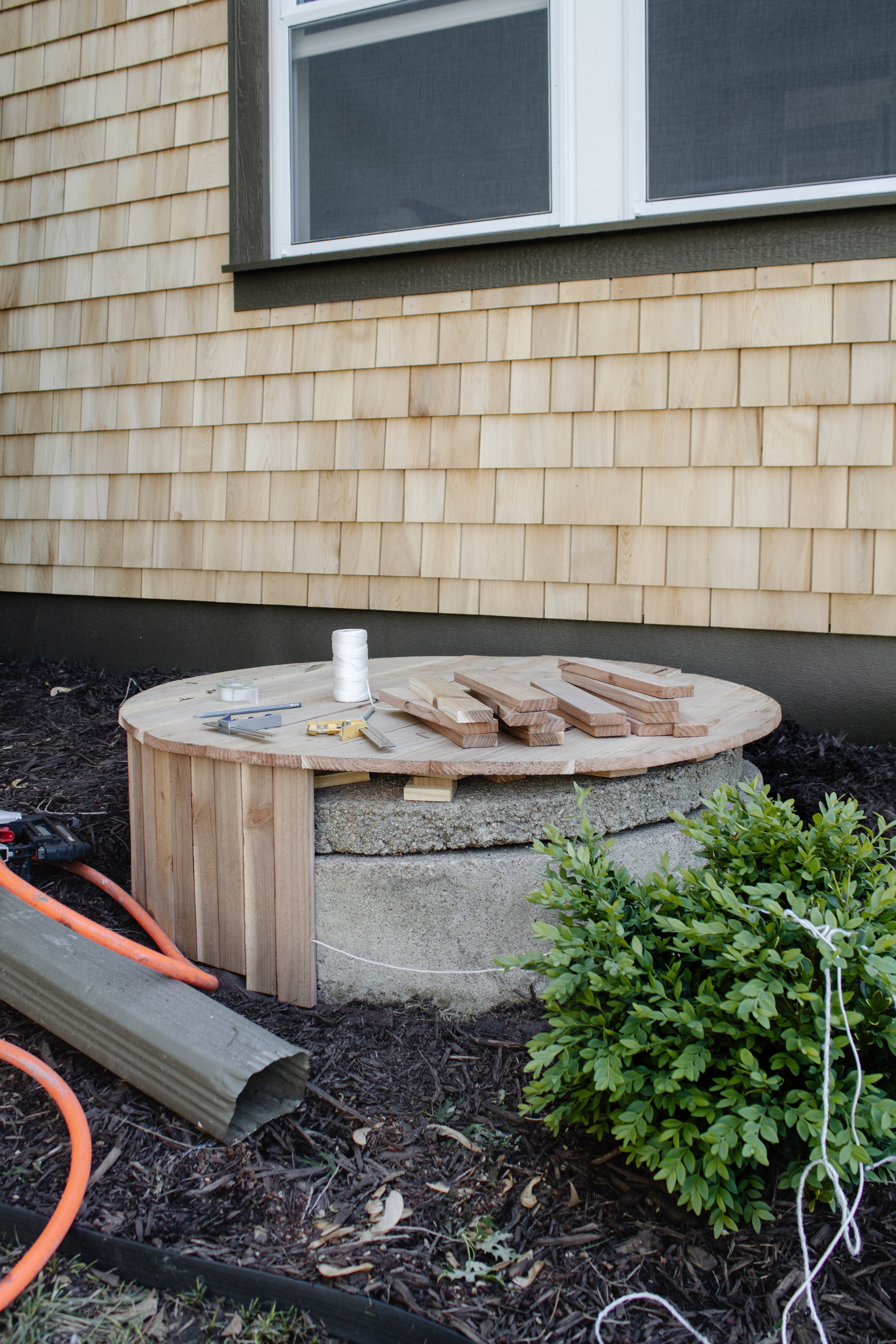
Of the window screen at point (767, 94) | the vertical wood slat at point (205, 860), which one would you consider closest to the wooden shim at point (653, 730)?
the vertical wood slat at point (205, 860)

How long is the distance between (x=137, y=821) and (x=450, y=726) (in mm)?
925

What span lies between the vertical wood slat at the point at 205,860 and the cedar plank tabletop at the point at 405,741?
0.21ft

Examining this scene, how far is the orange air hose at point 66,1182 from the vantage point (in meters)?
1.24

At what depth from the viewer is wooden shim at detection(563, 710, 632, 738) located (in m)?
2.18

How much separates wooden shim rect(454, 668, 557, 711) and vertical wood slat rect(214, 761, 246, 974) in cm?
63

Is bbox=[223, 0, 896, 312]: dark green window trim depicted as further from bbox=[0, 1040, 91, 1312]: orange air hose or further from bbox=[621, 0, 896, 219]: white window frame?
bbox=[0, 1040, 91, 1312]: orange air hose

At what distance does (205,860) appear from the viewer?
2.18 m

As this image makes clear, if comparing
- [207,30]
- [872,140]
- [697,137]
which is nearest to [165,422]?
[207,30]

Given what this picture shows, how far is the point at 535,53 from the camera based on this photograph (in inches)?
146

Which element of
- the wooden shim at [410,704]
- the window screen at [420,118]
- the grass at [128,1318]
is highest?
the window screen at [420,118]

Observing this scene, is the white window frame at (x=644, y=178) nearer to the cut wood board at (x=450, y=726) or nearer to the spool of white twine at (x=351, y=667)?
the spool of white twine at (x=351, y=667)

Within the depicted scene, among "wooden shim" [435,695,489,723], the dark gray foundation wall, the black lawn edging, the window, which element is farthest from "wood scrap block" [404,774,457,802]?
the window

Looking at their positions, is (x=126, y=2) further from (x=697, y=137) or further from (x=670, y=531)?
(x=670, y=531)

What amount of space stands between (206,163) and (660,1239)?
458cm
